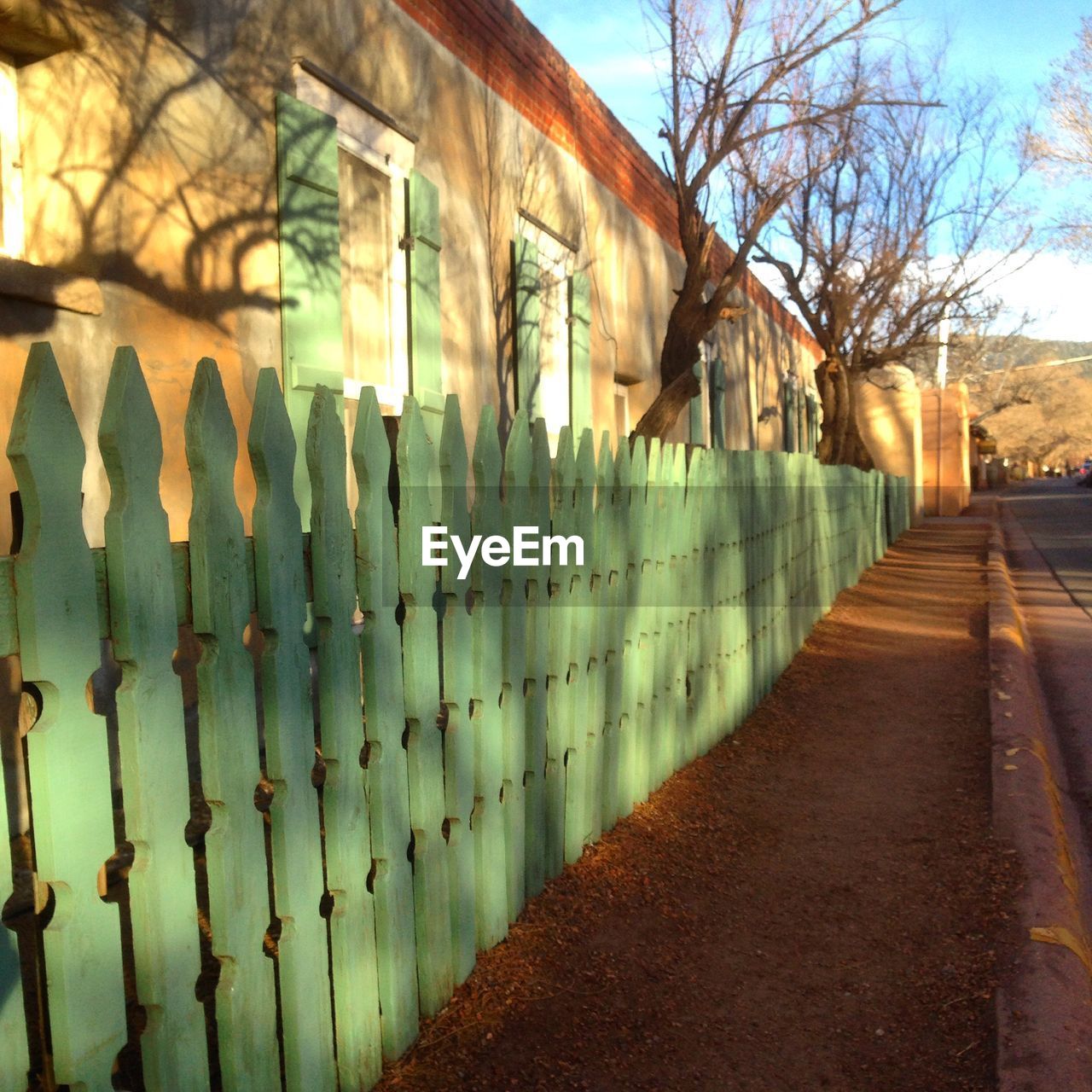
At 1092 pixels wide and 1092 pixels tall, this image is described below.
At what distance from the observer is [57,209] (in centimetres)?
409

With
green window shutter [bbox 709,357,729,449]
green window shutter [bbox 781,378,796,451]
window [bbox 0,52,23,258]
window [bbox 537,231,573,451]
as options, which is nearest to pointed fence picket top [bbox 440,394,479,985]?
window [bbox 0,52,23,258]

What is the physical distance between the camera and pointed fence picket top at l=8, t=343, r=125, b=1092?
1.62 m

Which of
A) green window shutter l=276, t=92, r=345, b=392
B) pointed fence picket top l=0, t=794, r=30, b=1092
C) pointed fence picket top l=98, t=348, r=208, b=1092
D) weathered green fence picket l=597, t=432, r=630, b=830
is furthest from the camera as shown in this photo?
green window shutter l=276, t=92, r=345, b=392

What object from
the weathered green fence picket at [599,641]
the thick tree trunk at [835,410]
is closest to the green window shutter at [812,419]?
the thick tree trunk at [835,410]

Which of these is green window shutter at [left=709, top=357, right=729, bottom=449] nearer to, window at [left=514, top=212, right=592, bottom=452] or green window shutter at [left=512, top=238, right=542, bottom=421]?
window at [left=514, top=212, right=592, bottom=452]

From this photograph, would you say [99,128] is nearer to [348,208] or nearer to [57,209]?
[57,209]

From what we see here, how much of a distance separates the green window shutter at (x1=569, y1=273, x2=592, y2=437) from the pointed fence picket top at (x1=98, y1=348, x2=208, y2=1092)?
7642mm

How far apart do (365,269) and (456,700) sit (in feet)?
13.9

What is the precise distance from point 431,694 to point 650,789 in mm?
2021

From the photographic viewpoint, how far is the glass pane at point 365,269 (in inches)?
252

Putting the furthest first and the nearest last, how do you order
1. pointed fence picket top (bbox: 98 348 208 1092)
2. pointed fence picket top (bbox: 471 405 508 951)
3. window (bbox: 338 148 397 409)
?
window (bbox: 338 148 397 409), pointed fence picket top (bbox: 471 405 508 951), pointed fence picket top (bbox: 98 348 208 1092)

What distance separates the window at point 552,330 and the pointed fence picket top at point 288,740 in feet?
20.4

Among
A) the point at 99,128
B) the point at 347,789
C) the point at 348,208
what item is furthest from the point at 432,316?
the point at 347,789
